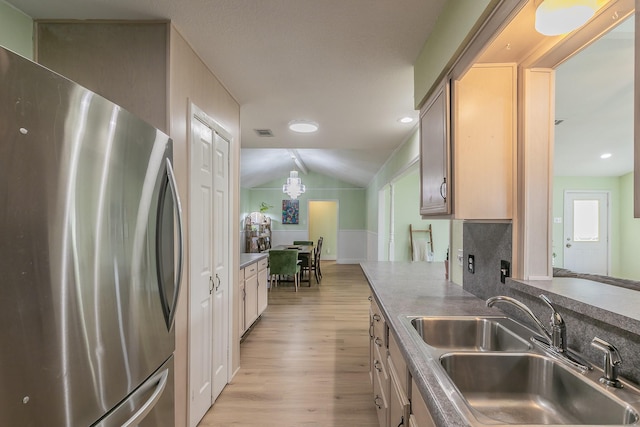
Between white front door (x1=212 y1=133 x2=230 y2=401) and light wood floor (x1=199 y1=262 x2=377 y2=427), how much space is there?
0.25 m

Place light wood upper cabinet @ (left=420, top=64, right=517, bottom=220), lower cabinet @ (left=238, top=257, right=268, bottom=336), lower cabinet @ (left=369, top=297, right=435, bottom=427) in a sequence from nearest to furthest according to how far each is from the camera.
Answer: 1. lower cabinet @ (left=369, top=297, right=435, bottom=427)
2. light wood upper cabinet @ (left=420, top=64, right=517, bottom=220)
3. lower cabinet @ (left=238, top=257, right=268, bottom=336)

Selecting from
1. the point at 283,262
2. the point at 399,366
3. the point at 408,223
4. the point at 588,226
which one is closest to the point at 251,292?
the point at 283,262

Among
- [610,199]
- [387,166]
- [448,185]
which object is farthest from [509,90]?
[387,166]

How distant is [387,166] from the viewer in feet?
18.2

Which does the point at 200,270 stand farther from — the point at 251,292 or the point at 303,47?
the point at 251,292

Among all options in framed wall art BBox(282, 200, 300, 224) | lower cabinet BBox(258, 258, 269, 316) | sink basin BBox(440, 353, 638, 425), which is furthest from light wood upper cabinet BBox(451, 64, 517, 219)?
framed wall art BBox(282, 200, 300, 224)

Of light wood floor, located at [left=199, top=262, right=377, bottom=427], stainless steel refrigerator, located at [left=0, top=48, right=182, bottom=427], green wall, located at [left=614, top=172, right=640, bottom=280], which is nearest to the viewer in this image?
stainless steel refrigerator, located at [left=0, top=48, right=182, bottom=427]

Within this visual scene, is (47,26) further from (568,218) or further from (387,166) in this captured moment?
(387,166)

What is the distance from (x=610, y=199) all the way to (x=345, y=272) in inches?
220

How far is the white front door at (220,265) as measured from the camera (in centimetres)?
215

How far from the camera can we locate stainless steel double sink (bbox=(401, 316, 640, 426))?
2.54ft

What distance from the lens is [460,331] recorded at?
140cm

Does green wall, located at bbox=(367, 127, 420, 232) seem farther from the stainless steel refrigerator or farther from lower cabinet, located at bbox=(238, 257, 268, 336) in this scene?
the stainless steel refrigerator

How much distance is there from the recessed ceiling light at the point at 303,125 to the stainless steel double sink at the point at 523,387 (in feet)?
7.86
